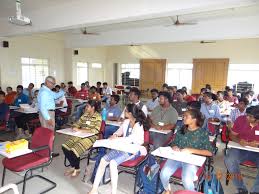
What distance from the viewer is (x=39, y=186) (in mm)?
3258

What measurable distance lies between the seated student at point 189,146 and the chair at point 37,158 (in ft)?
5.09

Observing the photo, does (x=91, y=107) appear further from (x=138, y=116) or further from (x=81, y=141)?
(x=138, y=116)

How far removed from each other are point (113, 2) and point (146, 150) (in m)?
3.26

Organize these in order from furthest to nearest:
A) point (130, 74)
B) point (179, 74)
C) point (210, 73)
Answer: point (130, 74)
point (179, 74)
point (210, 73)

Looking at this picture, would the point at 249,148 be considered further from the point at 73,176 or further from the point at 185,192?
the point at 73,176

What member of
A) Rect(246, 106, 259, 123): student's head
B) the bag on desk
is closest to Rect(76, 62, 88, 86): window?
Rect(246, 106, 259, 123): student's head

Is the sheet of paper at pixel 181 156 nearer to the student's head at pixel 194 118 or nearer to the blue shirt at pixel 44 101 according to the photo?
the student's head at pixel 194 118

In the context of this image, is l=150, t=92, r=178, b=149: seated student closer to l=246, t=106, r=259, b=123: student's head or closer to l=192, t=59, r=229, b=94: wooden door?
l=246, t=106, r=259, b=123: student's head

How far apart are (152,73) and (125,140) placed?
994 centimetres

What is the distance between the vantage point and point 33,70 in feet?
33.0

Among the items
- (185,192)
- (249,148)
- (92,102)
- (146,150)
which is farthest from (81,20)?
(185,192)

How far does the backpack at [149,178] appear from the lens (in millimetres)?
2791

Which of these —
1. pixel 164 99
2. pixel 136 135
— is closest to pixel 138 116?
pixel 136 135

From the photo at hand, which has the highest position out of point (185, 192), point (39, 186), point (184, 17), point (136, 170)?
point (184, 17)
